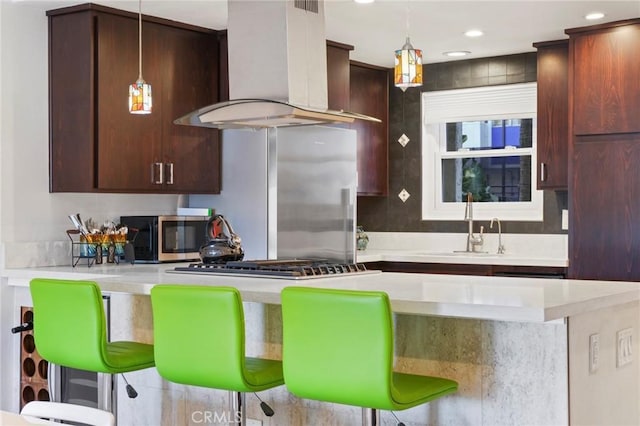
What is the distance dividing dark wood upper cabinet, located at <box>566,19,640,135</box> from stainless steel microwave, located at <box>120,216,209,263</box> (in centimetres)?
233

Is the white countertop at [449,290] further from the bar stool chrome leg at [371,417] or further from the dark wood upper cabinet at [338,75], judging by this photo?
the dark wood upper cabinet at [338,75]

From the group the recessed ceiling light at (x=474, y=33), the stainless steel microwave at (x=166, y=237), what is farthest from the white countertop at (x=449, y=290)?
the recessed ceiling light at (x=474, y=33)

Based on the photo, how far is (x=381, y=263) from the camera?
5945mm

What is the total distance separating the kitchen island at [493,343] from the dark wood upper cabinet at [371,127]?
2.67 meters

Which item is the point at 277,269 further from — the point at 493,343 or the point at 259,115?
the point at 493,343

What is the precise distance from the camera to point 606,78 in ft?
16.5

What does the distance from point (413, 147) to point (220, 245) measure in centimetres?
279

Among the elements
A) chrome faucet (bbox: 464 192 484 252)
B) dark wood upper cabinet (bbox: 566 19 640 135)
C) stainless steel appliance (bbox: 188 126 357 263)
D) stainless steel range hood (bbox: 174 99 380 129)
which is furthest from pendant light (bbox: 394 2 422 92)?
chrome faucet (bbox: 464 192 484 252)

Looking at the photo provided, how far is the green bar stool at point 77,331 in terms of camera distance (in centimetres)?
328

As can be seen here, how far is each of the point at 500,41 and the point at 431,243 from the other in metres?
1.64

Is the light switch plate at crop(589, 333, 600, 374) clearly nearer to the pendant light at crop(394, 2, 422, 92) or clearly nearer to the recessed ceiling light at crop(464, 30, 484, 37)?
the pendant light at crop(394, 2, 422, 92)

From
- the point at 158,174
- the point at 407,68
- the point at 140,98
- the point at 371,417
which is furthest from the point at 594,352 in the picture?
the point at 158,174

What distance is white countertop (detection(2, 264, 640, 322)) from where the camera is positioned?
263cm

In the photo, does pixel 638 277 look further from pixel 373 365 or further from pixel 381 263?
pixel 373 365
